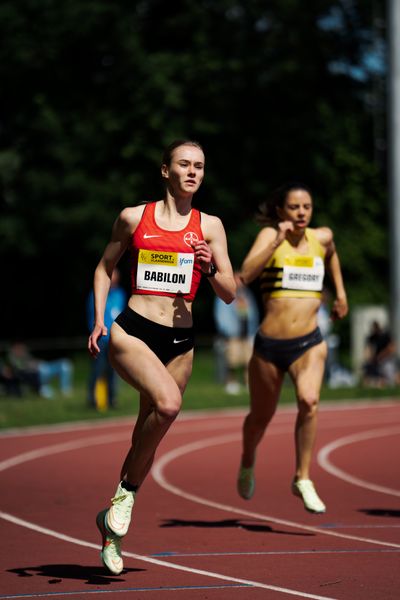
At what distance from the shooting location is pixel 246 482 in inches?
355

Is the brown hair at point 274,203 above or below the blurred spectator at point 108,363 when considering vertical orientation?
above

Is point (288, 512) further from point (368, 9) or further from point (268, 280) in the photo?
point (368, 9)

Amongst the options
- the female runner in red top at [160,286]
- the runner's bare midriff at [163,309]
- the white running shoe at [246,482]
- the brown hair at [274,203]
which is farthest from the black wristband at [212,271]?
the white running shoe at [246,482]

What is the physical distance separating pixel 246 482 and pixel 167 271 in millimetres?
2621

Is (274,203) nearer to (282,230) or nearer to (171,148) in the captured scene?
(282,230)

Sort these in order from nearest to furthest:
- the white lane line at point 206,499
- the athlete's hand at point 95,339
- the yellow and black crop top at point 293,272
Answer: the athlete's hand at point 95,339 → the white lane line at point 206,499 → the yellow and black crop top at point 293,272

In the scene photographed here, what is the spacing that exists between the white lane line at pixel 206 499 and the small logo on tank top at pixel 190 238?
2171mm

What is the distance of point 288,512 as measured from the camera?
30.1 feet

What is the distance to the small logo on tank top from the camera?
22.5 feet

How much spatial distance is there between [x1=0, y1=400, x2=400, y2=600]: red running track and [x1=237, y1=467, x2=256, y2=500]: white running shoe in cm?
19

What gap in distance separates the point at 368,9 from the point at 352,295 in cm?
1018

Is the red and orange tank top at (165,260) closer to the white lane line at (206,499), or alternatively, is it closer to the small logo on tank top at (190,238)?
the small logo on tank top at (190,238)

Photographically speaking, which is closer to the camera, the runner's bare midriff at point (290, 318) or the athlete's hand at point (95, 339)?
the athlete's hand at point (95, 339)

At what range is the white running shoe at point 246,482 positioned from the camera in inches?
354
